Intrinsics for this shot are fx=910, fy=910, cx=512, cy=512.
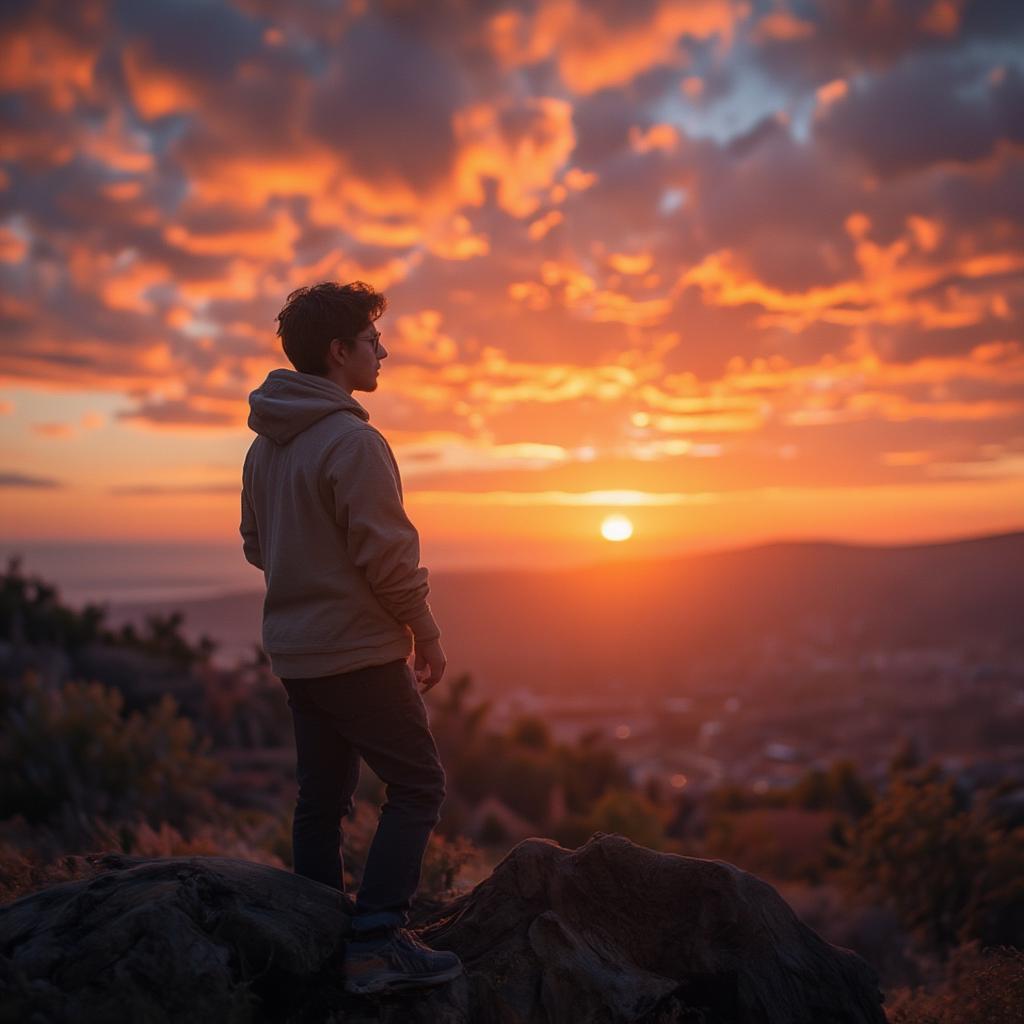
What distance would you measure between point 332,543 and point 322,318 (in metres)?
0.90

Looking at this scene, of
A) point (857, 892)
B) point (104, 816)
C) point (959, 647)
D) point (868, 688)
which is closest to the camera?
point (104, 816)

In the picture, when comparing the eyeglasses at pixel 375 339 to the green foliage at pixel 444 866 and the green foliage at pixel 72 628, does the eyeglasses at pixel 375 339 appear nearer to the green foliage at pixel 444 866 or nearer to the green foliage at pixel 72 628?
the green foliage at pixel 444 866

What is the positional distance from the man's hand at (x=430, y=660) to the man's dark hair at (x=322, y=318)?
118 centimetres

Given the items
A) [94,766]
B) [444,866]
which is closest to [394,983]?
[444,866]

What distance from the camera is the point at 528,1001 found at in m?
3.30

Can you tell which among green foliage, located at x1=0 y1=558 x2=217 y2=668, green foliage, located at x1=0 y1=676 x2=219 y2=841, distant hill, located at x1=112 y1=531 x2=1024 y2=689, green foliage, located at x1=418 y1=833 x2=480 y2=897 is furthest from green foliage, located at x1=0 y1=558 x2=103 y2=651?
distant hill, located at x1=112 y1=531 x2=1024 y2=689

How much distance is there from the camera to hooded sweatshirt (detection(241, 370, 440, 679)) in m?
3.36

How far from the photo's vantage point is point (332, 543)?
3.49m

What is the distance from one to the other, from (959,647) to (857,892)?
52611 mm

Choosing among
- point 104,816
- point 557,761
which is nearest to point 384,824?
point 104,816

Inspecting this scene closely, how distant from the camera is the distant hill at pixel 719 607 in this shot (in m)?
58.1

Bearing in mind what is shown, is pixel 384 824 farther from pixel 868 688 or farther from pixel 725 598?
pixel 725 598

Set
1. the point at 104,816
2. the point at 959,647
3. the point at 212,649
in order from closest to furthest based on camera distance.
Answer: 1. the point at 104,816
2. the point at 212,649
3. the point at 959,647

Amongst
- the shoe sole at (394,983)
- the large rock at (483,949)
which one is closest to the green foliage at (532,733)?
the large rock at (483,949)
